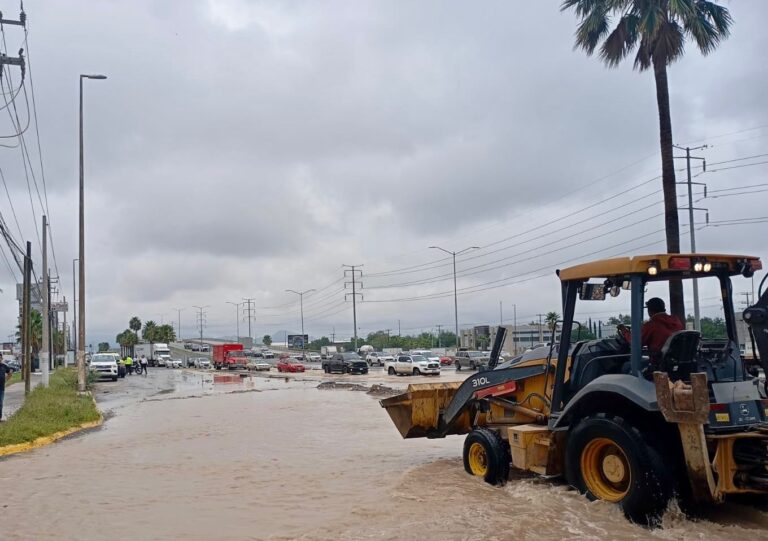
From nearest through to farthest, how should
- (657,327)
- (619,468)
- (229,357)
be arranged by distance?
(619,468) → (657,327) → (229,357)

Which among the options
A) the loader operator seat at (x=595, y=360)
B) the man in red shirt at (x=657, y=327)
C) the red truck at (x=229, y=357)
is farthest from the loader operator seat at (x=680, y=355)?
the red truck at (x=229, y=357)

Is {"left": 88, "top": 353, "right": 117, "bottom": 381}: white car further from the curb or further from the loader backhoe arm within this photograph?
the loader backhoe arm

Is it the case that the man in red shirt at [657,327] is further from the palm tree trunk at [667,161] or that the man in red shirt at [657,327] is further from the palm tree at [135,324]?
the palm tree at [135,324]

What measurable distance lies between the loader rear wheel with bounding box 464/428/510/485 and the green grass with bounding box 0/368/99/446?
30.3 ft

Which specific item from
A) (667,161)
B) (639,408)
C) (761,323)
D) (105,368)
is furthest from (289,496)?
(105,368)

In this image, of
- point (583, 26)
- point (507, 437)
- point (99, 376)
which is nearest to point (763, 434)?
point (507, 437)

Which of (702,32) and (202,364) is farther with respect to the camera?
(202,364)

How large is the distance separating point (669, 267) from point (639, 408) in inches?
58.3

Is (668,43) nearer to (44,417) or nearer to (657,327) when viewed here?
(657,327)

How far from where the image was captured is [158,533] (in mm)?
7980

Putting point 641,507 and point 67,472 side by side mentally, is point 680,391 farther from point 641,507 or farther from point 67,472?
point 67,472

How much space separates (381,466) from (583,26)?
13889 mm

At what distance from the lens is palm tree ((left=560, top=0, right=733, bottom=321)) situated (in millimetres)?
18219

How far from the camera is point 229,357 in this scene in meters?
69.8
